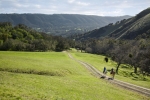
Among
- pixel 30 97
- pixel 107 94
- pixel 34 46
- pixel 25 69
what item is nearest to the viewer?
pixel 30 97

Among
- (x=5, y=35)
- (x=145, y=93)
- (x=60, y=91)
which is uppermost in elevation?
(x=5, y=35)

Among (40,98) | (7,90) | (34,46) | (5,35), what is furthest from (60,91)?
(5,35)

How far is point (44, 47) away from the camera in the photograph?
175m

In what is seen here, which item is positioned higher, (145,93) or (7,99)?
(7,99)

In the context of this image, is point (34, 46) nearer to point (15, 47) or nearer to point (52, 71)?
point (15, 47)

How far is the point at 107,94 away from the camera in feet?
105

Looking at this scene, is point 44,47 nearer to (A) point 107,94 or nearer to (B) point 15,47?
(B) point 15,47

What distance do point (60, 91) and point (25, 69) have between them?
17.4 meters

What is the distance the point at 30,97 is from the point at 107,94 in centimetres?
1542

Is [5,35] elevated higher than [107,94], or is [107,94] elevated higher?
[5,35]

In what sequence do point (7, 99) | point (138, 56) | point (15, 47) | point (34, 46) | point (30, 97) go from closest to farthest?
point (7, 99) < point (30, 97) < point (138, 56) < point (15, 47) < point (34, 46)

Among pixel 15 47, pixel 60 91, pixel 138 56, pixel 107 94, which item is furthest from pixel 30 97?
pixel 15 47

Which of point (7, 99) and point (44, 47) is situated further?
point (44, 47)

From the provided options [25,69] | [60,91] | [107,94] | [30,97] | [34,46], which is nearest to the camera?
[30,97]
